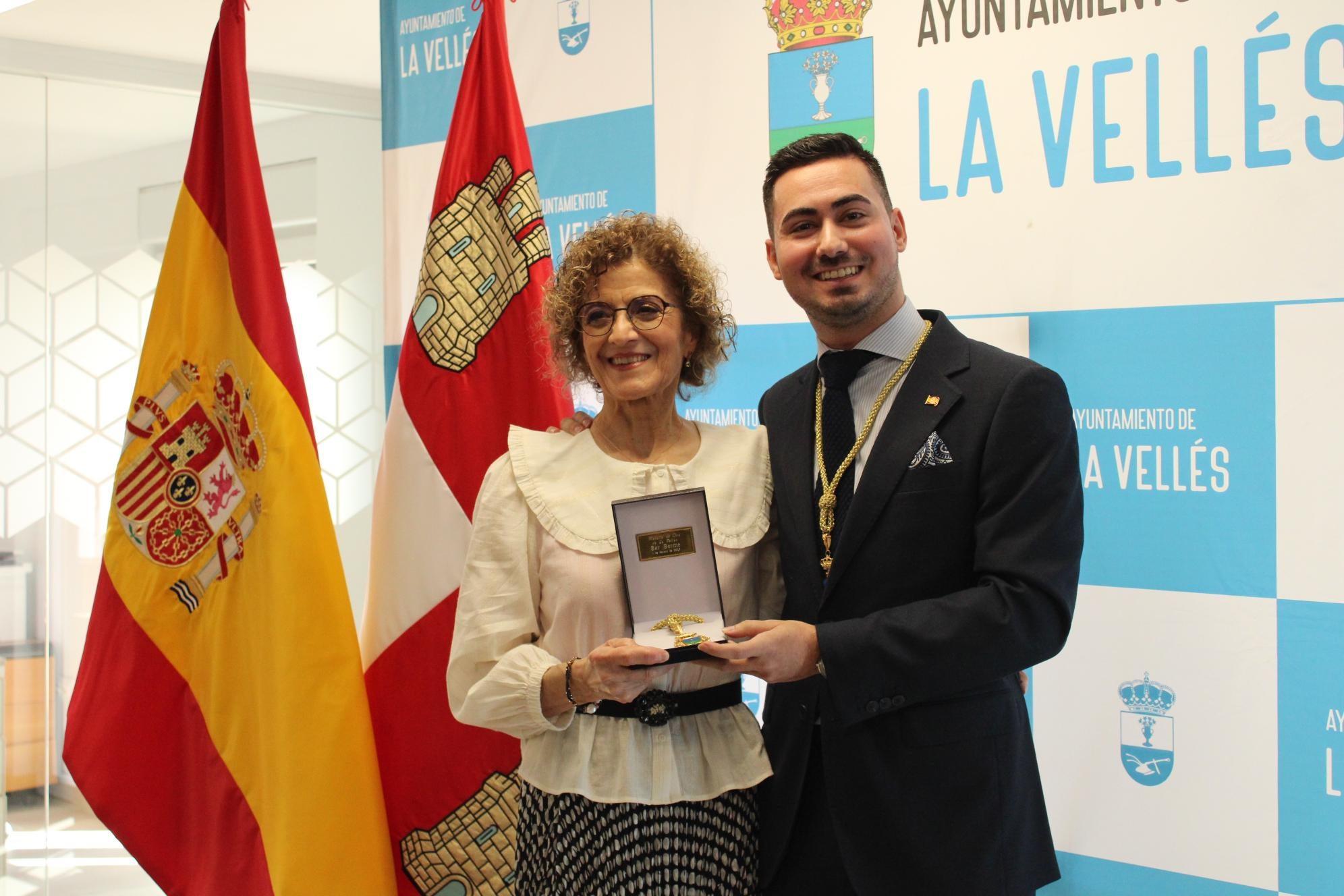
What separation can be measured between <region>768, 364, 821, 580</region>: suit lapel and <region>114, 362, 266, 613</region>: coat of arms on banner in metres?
1.21

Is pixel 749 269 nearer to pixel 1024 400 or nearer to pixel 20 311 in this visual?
pixel 1024 400

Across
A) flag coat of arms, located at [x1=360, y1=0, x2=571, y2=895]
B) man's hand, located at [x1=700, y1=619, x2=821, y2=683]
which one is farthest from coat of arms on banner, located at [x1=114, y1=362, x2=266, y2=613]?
man's hand, located at [x1=700, y1=619, x2=821, y2=683]

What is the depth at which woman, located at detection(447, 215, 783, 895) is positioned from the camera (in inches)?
61.4

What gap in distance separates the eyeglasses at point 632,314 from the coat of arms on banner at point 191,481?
1040mm

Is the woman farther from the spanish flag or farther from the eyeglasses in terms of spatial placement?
the spanish flag

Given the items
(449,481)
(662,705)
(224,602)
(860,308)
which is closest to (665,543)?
(662,705)

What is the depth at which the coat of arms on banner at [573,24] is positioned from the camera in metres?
2.95

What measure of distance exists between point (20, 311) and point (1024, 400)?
352cm

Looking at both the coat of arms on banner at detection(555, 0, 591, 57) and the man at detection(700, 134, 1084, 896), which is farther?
the coat of arms on banner at detection(555, 0, 591, 57)

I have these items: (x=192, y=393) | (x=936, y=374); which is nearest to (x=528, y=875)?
(x=936, y=374)

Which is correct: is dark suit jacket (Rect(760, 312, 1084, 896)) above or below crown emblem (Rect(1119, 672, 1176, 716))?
above

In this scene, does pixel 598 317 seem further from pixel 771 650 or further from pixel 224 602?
pixel 224 602

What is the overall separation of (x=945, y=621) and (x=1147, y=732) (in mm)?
918

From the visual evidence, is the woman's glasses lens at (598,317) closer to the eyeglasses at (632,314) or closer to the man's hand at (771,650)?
the eyeglasses at (632,314)
